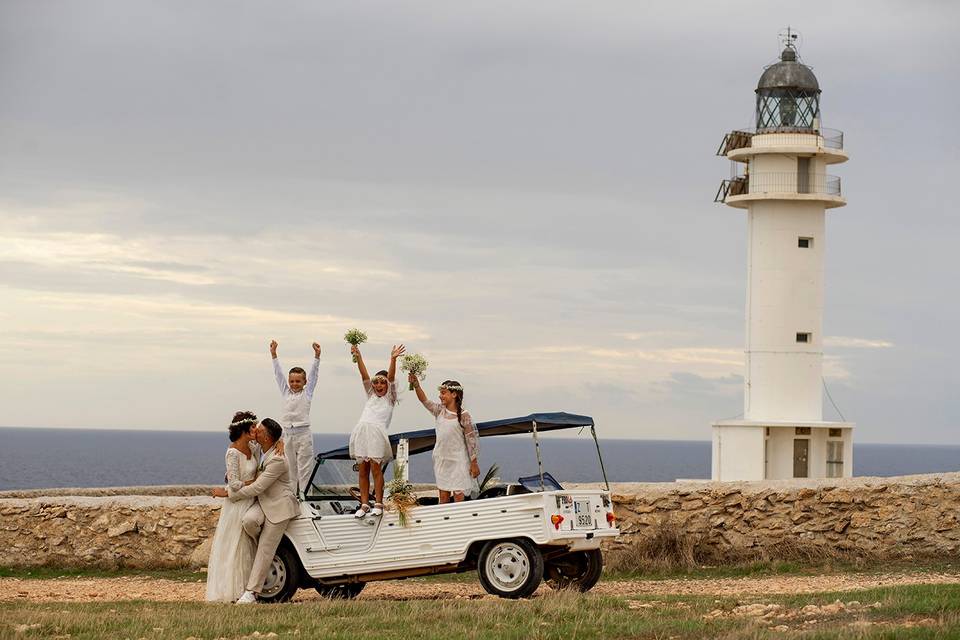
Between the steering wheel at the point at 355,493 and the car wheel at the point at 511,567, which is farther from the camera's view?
the steering wheel at the point at 355,493

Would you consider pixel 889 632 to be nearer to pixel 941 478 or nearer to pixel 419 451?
pixel 419 451

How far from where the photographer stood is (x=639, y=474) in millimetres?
96562

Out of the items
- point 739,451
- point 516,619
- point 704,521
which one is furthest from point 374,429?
point 739,451

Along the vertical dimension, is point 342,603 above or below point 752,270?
below

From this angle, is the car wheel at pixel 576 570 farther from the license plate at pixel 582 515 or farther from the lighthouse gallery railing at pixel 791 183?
the lighthouse gallery railing at pixel 791 183

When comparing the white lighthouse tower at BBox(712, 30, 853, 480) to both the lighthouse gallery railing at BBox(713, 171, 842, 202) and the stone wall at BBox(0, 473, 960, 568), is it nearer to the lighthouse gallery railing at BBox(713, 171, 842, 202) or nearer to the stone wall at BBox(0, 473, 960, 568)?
the lighthouse gallery railing at BBox(713, 171, 842, 202)

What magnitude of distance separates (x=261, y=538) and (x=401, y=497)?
4.37 ft

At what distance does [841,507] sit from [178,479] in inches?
2596

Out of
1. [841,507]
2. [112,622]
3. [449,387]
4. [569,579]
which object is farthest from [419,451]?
[841,507]

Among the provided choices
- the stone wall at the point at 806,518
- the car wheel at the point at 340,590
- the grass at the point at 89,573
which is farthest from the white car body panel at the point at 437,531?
the stone wall at the point at 806,518

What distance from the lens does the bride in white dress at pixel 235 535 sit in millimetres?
12781

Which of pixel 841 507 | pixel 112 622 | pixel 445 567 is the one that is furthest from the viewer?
pixel 841 507

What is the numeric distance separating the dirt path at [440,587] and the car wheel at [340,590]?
14 centimetres

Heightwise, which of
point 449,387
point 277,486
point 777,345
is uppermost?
point 777,345
